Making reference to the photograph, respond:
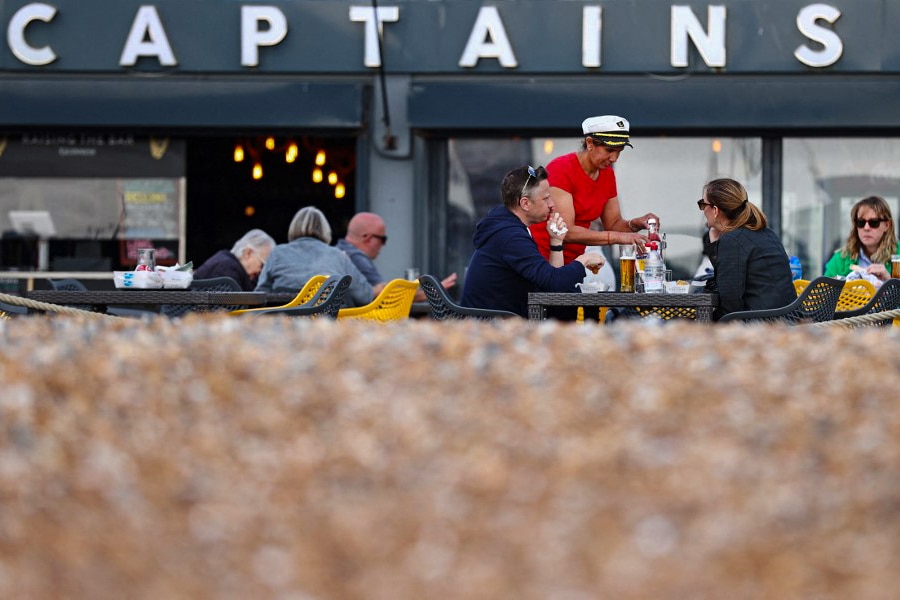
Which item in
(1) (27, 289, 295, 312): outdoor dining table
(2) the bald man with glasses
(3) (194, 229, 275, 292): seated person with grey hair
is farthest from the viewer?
(2) the bald man with glasses

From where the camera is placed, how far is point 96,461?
169 cm

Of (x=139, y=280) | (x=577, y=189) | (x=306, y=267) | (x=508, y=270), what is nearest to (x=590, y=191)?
(x=577, y=189)

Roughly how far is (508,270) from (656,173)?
4634mm

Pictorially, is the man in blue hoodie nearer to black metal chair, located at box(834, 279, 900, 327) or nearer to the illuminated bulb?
black metal chair, located at box(834, 279, 900, 327)

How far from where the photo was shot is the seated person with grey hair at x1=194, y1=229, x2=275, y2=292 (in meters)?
8.96

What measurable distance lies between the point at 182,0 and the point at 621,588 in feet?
32.2

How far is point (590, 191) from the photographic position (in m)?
7.16

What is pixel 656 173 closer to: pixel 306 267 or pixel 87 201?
pixel 306 267

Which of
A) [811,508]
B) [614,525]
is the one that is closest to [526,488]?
[614,525]

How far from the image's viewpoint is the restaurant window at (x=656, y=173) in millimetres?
10719

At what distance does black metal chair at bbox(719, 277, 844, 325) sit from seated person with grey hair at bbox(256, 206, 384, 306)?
9.02 ft

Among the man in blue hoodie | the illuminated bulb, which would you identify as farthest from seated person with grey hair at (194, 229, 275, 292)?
the man in blue hoodie

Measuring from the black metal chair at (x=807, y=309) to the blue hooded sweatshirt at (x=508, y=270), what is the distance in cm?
78

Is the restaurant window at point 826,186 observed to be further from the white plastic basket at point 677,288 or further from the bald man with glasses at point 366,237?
the white plastic basket at point 677,288
